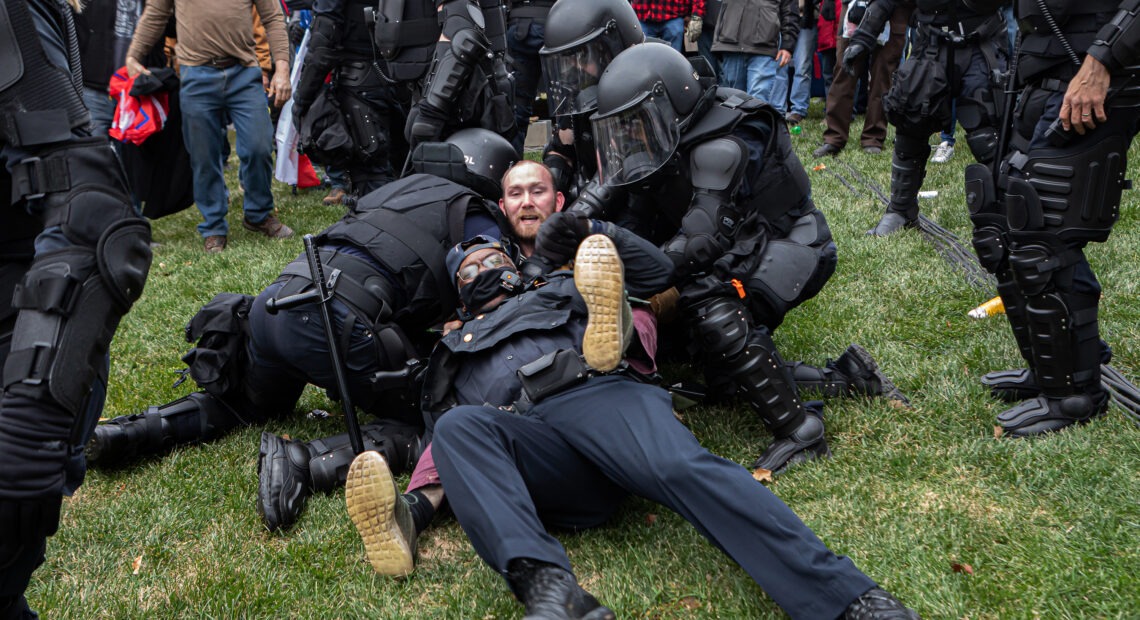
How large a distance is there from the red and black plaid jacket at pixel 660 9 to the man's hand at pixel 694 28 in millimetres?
284

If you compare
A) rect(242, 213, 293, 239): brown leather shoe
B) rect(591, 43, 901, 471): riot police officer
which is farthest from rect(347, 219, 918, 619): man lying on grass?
rect(242, 213, 293, 239): brown leather shoe

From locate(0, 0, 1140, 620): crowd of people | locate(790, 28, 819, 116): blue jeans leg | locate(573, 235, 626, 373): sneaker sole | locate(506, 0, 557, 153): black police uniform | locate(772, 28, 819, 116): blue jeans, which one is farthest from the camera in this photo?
locate(790, 28, 819, 116): blue jeans leg

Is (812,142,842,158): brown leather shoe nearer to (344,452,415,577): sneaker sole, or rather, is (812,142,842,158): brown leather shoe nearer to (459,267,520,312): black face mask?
(459,267,520,312): black face mask

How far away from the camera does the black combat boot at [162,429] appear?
3945 mm

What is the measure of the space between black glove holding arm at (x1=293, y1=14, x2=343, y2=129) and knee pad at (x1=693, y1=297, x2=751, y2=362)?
4.04 m

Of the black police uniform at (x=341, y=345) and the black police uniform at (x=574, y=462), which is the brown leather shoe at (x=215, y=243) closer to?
the black police uniform at (x=341, y=345)

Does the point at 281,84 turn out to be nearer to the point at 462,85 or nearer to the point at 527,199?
the point at 462,85

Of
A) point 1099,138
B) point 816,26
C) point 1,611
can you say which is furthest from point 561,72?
point 816,26

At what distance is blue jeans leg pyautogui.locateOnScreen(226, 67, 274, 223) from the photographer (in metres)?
7.21

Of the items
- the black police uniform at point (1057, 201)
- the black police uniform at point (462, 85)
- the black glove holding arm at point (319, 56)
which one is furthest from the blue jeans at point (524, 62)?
the black police uniform at point (1057, 201)

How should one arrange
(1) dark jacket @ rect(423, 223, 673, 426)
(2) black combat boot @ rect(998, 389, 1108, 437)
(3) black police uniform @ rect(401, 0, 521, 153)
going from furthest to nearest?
(3) black police uniform @ rect(401, 0, 521, 153), (2) black combat boot @ rect(998, 389, 1108, 437), (1) dark jacket @ rect(423, 223, 673, 426)

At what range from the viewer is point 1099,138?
3439mm

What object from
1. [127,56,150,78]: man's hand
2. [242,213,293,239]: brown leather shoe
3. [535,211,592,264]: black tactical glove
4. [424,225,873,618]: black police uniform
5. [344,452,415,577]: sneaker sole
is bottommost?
[242,213,293,239]: brown leather shoe

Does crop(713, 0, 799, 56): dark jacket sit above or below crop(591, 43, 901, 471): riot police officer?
below
